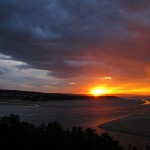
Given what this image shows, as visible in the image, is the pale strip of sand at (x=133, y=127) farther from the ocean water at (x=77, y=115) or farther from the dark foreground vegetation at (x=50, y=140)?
the dark foreground vegetation at (x=50, y=140)

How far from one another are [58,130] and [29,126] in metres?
1.73

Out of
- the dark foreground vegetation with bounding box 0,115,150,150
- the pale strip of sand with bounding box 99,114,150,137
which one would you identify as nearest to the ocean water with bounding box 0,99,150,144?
the pale strip of sand with bounding box 99,114,150,137

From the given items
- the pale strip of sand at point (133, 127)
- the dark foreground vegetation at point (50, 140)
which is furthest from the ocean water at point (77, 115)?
the dark foreground vegetation at point (50, 140)

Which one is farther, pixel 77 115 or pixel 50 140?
pixel 77 115

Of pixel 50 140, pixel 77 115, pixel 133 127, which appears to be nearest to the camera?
pixel 50 140

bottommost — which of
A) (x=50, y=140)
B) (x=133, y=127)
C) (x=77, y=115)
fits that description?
(x=133, y=127)

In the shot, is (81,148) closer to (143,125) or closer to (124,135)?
(124,135)

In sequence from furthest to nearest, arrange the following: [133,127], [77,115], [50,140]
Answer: [77,115] < [133,127] < [50,140]

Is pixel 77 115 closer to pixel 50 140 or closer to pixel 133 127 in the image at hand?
pixel 133 127

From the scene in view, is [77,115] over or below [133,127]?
over

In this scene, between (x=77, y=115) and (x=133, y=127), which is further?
(x=77, y=115)

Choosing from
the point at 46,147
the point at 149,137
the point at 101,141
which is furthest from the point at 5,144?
the point at 149,137

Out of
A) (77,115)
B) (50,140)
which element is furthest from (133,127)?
(50,140)

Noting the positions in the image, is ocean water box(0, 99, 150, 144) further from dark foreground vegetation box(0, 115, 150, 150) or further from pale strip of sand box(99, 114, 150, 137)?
dark foreground vegetation box(0, 115, 150, 150)
